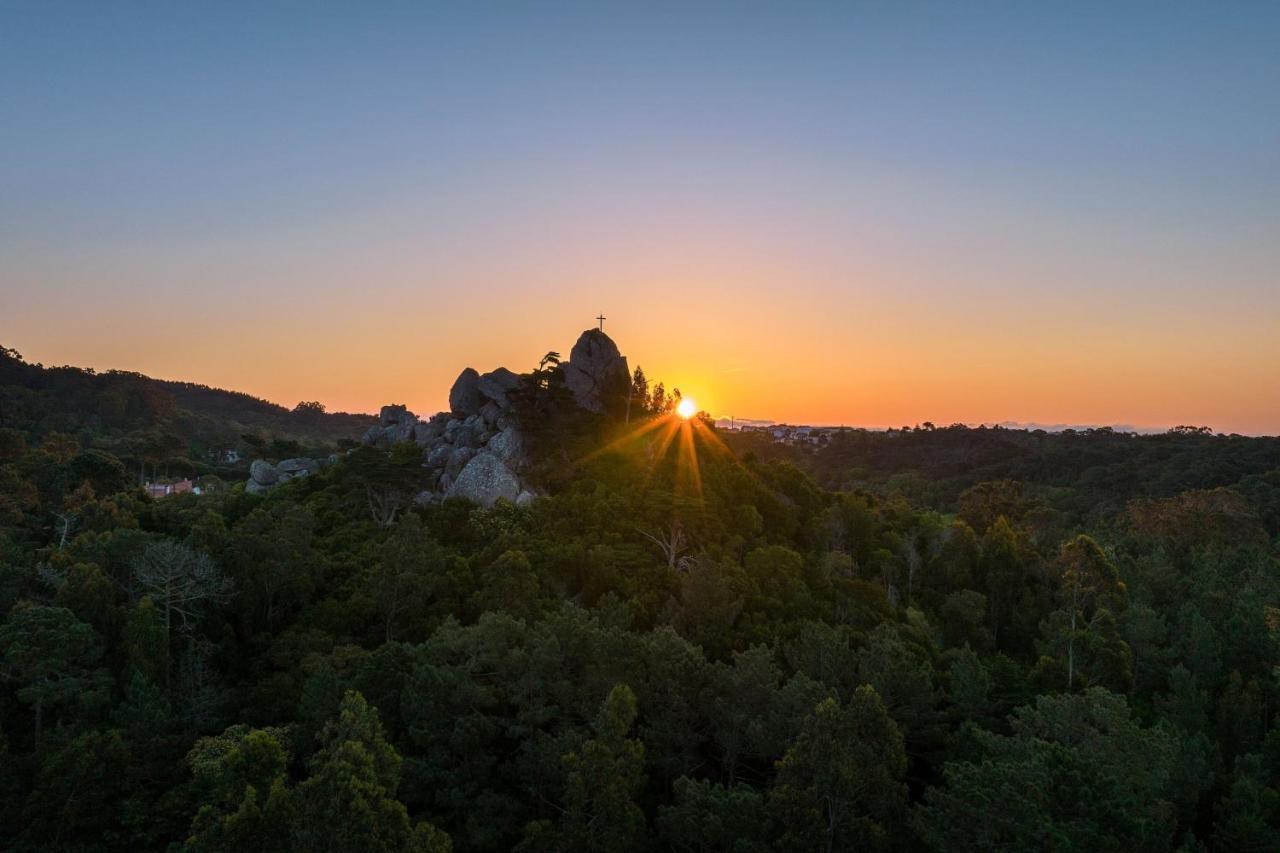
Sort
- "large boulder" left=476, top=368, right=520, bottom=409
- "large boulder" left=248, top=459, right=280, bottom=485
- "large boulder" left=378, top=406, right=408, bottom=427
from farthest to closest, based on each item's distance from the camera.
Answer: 1. "large boulder" left=378, top=406, right=408, bottom=427
2. "large boulder" left=248, top=459, right=280, bottom=485
3. "large boulder" left=476, top=368, right=520, bottom=409

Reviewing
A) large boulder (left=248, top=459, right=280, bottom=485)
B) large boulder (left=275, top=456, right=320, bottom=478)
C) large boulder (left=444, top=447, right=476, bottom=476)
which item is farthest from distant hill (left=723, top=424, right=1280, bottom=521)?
large boulder (left=248, top=459, right=280, bottom=485)

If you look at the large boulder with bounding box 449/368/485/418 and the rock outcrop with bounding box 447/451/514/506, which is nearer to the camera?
the rock outcrop with bounding box 447/451/514/506

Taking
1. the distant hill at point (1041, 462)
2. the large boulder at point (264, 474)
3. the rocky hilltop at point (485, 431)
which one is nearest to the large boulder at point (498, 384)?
the rocky hilltop at point (485, 431)

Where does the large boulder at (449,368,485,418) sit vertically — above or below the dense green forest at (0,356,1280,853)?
above

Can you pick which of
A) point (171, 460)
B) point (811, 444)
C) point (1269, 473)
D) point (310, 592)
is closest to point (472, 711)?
point (310, 592)

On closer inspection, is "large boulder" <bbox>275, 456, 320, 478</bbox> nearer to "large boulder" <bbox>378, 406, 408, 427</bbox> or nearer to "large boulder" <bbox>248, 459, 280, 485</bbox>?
"large boulder" <bbox>248, 459, 280, 485</bbox>

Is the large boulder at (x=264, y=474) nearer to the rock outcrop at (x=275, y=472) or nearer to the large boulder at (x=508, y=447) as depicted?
the rock outcrop at (x=275, y=472)

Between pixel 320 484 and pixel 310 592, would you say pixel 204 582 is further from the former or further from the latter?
pixel 320 484
